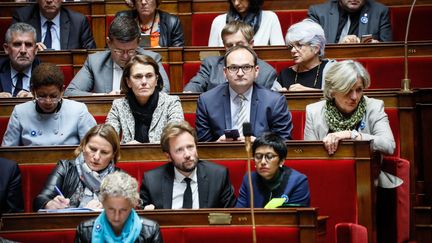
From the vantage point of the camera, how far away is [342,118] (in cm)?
258

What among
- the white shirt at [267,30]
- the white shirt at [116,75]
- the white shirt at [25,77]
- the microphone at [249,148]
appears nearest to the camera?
the microphone at [249,148]

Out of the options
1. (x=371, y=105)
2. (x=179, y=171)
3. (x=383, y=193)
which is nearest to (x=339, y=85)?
(x=371, y=105)

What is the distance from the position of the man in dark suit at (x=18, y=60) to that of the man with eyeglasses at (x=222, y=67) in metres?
0.50

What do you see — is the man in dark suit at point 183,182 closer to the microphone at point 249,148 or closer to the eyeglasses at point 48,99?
the microphone at point 249,148

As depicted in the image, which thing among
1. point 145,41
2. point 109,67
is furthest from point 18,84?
point 145,41

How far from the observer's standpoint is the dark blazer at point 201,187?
7.70 ft

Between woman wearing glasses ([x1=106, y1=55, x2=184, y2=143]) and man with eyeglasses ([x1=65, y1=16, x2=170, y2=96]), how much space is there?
282 mm

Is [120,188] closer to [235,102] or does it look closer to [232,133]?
[232,133]

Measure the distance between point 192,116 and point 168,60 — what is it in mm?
414

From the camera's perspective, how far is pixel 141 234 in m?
2.02

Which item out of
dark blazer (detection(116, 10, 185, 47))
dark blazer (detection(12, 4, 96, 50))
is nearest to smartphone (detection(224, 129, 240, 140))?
dark blazer (detection(116, 10, 185, 47))

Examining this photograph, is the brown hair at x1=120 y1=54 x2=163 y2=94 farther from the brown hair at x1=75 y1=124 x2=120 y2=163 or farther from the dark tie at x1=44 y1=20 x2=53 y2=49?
the dark tie at x1=44 y1=20 x2=53 y2=49

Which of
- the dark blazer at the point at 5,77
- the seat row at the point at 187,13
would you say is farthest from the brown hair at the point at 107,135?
the seat row at the point at 187,13

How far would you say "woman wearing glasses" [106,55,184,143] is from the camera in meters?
2.69
